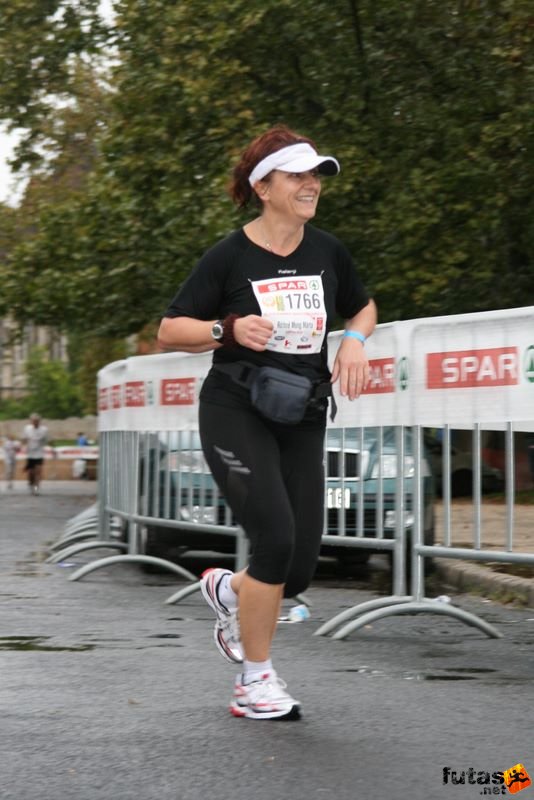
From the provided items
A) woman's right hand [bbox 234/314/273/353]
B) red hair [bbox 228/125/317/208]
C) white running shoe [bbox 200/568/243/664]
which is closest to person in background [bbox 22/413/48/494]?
white running shoe [bbox 200/568/243/664]

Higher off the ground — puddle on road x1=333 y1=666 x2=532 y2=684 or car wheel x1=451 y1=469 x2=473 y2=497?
car wheel x1=451 y1=469 x2=473 y2=497

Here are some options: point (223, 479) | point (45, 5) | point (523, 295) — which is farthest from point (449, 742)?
point (45, 5)

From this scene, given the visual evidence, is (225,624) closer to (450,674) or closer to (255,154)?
(450,674)

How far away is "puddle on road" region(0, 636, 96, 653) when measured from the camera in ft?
22.7

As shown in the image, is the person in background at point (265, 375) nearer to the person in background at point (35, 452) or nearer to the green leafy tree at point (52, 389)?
the person in background at point (35, 452)

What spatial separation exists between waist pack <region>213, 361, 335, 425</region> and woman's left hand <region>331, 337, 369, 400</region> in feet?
0.87

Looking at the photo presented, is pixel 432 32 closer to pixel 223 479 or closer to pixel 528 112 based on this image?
pixel 528 112

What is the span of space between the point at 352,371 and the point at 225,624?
948mm

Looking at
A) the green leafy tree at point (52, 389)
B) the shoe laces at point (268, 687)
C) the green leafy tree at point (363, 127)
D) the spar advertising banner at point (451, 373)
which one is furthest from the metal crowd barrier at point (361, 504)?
the green leafy tree at point (52, 389)

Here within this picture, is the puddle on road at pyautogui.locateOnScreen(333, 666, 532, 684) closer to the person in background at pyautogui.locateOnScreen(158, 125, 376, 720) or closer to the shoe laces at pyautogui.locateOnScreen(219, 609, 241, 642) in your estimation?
the shoe laces at pyautogui.locateOnScreen(219, 609, 241, 642)

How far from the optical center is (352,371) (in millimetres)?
5418

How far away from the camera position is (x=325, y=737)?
15.8 feet

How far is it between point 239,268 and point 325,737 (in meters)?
1.50

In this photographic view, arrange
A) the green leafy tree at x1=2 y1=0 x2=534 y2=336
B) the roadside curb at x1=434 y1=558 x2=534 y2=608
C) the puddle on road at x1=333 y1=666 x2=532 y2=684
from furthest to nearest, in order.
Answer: the green leafy tree at x1=2 y1=0 x2=534 y2=336, the roadside curb at x1=434 y1=558 x2=534 y2=608, the puddle on road at x1=333 y1=666 x2=532 y2=684
